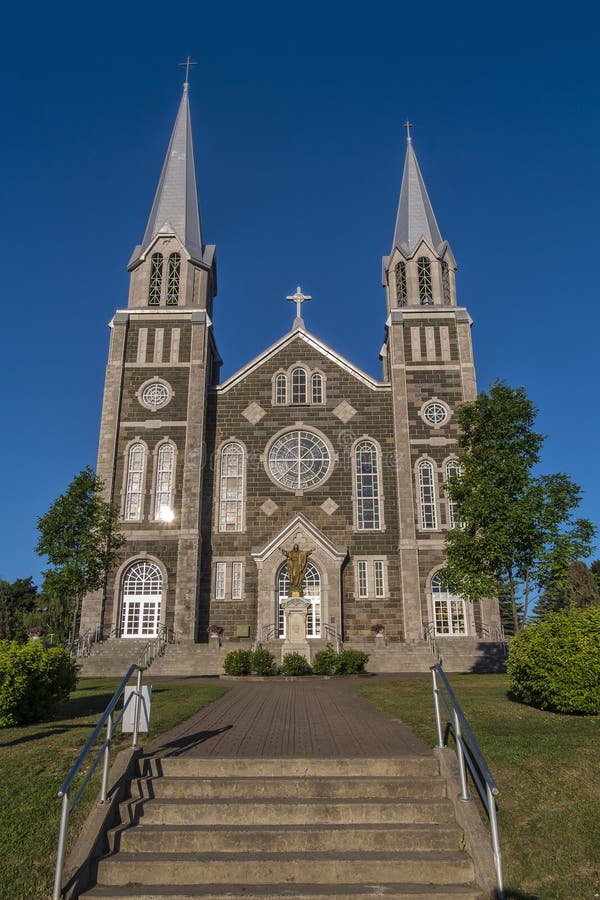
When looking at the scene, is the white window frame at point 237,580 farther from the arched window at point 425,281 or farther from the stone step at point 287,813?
the stone step at point 287,813

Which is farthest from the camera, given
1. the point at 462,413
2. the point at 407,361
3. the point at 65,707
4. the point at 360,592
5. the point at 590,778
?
the point at 407,361

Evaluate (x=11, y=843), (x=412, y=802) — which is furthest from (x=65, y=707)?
(x=412, y=802)

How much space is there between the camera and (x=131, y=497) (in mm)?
33906

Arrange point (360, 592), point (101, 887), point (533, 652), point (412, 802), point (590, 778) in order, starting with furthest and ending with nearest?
point (360, 592) < point (533, 652) < point (590, 778) < point (412, 802) < point (101, 887)

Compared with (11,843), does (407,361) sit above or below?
above

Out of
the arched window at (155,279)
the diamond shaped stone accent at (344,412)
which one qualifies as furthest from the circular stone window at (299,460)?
the arched window at (155,279)

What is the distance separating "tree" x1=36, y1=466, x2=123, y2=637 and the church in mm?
4568

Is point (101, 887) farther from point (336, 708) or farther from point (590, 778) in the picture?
point (336, 708)

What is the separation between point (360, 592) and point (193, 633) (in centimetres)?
843

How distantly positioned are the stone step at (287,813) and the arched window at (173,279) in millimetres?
33668

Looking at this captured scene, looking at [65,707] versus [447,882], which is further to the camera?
[65,707]

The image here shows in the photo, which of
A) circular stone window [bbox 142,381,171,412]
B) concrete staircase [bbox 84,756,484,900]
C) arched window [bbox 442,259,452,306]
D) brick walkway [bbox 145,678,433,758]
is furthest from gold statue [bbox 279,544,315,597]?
concrete staircase [bbox 84,756,484,900]

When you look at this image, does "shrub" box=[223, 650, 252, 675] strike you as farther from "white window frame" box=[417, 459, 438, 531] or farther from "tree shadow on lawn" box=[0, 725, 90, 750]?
"white window frame" box=[417, 459, 438, 531]

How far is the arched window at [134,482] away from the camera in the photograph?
1323 inches
